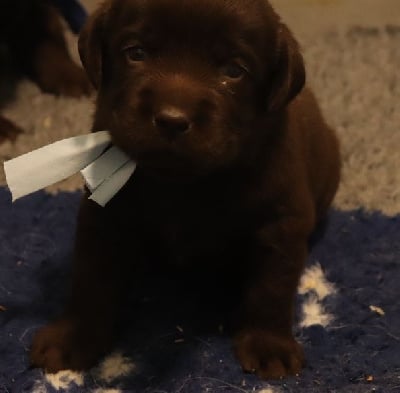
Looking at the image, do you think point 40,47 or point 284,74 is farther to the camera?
point 40,47

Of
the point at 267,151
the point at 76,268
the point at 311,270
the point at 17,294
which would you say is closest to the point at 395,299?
the point at 311,270

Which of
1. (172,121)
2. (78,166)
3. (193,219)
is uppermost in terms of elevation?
(172,121)

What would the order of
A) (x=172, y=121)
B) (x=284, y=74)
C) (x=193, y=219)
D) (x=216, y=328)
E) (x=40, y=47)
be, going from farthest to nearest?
(x=40, y=47), (x=216, y=328), (x=193, y=219), (x=284, y=74), (x=172, y=121)

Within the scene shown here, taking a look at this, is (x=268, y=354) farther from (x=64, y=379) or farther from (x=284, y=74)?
(x=284, y=74)

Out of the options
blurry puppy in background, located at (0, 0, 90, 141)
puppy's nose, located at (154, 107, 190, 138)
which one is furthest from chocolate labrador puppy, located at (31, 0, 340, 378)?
blurry puppy in background, located at (0, 0, 90, 141)

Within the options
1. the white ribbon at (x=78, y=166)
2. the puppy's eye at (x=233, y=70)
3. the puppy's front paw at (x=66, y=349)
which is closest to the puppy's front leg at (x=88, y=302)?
the puppy's front paw at (x=66, y=349)

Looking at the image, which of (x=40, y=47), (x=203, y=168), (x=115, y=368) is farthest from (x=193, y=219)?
(x=40, y=47)
